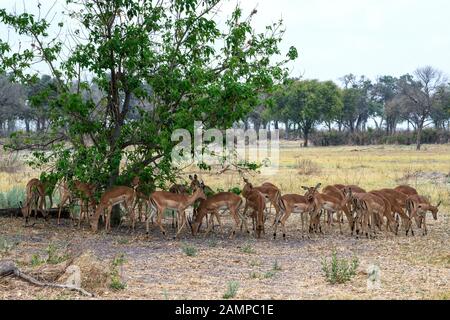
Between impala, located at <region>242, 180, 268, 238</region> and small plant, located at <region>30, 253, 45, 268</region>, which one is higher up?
impala, located at <region>242, 180, 268, 238</region>

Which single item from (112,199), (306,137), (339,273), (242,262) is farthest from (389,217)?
(306,137)

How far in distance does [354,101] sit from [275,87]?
65859mm

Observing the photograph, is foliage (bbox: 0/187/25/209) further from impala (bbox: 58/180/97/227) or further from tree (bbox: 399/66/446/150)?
tree (bbox: 399/66/446/150)

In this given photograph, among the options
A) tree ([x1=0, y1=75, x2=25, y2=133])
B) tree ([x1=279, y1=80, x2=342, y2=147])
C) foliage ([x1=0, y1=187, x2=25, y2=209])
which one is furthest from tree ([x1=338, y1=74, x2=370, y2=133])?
foliage ([x1=0, y1=187, x2=25, y2=209])

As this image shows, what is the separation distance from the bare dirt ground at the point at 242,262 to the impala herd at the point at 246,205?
0.34 metres

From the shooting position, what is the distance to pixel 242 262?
10523 millimetres

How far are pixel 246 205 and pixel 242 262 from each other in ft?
12.1

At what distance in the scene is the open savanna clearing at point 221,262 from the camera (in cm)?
817

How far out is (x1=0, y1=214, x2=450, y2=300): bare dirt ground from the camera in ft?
26.7

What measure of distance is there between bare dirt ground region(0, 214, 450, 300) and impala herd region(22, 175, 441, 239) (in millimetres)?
338

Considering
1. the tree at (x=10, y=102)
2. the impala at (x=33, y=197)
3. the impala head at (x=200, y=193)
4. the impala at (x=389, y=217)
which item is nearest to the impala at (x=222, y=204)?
the impala head at (x=200, y=193)

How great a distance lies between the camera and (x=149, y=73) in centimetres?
1350
